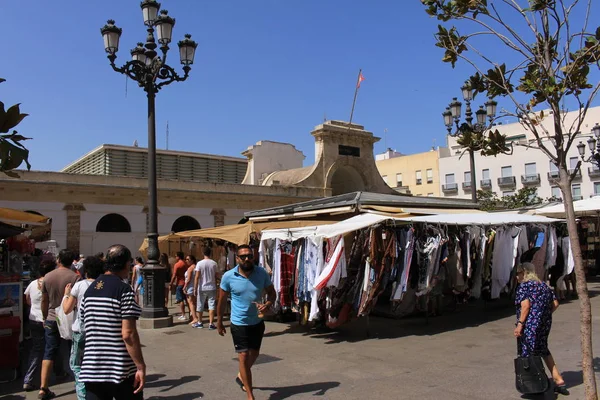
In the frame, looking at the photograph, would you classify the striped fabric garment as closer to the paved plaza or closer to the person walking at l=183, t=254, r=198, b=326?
the paved plaza

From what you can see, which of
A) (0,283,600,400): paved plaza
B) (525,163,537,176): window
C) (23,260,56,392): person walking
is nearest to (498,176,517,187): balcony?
(525,163,537,176): window

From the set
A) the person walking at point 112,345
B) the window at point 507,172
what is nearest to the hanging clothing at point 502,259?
the person walking at point 112,345

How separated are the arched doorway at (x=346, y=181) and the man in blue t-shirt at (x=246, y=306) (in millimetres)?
27804

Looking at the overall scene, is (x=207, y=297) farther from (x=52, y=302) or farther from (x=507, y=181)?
(x=507, y=181)

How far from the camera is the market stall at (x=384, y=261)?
883cm

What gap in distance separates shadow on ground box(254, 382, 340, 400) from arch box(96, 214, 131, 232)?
22.0 m

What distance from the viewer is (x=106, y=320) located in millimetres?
3678

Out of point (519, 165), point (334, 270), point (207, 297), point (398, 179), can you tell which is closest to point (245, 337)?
point (334, 270)

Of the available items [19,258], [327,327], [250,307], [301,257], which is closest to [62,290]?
[250,307]

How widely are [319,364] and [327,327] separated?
278cm

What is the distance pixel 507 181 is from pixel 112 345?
167 feet

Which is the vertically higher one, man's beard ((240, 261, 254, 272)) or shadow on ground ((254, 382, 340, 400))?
man's beard ((240, 261, 254, 272))

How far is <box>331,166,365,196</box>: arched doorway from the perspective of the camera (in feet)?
112

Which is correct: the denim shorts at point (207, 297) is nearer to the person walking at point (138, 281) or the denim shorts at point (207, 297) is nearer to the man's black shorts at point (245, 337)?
the person walking at point (138, 281)
